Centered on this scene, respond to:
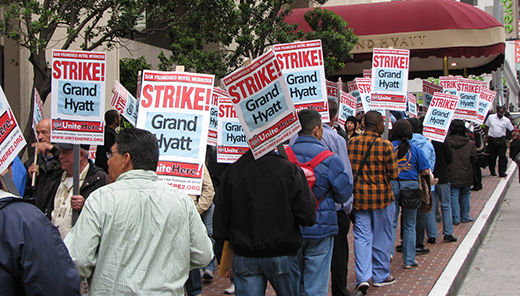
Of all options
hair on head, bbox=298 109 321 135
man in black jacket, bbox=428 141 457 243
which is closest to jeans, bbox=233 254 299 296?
hair on head, bbox=298 109 321 135

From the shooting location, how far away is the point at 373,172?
282 inches

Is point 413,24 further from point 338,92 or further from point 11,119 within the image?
point 11,119

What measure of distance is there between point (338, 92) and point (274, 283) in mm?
7601

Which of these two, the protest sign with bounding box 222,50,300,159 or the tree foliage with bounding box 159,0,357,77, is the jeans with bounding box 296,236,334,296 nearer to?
the protest sign with bounding box 222,50,300,159

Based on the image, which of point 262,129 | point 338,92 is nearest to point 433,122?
point 338,92

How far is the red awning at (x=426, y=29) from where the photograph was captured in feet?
61.6

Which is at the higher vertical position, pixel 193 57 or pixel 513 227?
pixel 193 57

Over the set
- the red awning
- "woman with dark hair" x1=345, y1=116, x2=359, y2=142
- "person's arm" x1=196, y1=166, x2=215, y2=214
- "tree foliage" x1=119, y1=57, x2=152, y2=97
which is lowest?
"person's arm" x1=196, y1=166, x2=215, y2=214

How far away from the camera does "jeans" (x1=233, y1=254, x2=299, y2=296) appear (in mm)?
4465

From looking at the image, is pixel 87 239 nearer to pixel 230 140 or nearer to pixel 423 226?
pixel 230 140

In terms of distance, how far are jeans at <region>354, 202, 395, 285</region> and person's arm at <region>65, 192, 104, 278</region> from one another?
4.35 m

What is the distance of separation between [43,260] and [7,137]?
1.50 meters

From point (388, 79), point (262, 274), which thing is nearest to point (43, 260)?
point (262, 274)

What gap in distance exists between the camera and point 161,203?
11.2 ft
